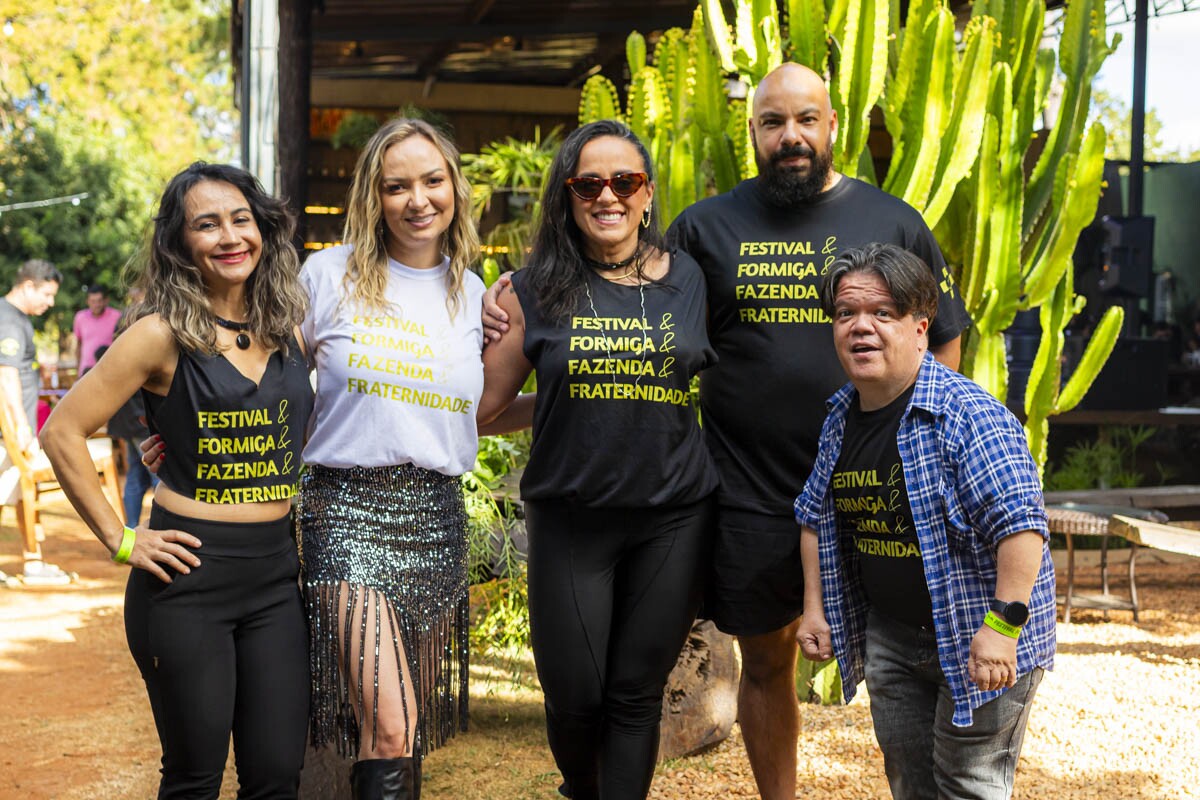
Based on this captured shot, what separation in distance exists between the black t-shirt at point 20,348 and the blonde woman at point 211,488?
5897 millimetres

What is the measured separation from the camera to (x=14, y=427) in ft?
26.1

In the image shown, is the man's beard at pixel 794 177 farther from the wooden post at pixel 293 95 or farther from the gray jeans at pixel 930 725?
the wooden post at pixel 293 95

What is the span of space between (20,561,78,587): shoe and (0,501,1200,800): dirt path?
1.13 m

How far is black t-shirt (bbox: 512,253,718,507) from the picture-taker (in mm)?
2934

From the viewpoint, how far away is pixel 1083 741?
4.88m

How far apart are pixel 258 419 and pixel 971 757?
1.75 metres

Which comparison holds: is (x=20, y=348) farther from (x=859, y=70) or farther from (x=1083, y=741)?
(x=1083, y=741)

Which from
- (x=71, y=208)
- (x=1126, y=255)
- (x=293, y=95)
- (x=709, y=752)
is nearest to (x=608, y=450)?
(x=709, y=752)

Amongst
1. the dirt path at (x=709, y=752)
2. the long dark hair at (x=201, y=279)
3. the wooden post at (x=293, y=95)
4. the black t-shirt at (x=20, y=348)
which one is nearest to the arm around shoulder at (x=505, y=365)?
the long dark hair at (x=201, y=279)

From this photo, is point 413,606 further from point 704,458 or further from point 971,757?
point 971,757

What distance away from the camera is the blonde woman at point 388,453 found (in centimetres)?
281

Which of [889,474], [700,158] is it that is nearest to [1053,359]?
[700,158]

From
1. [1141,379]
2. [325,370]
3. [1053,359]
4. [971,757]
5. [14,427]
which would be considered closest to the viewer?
[971,757]

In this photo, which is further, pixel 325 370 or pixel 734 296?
pixel 734 296
